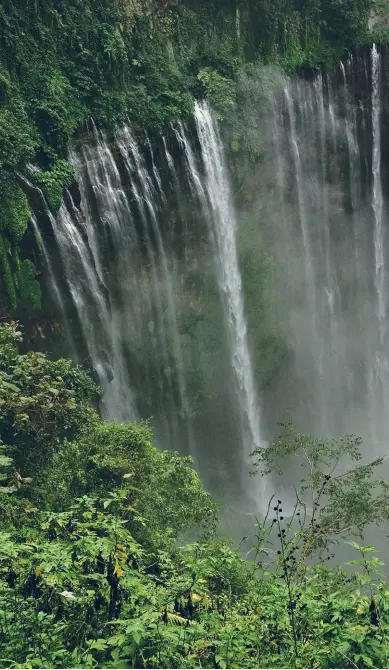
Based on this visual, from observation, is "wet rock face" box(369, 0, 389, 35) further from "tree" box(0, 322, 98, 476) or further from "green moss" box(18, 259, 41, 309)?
"tree" box(0, 322, 98, 476)

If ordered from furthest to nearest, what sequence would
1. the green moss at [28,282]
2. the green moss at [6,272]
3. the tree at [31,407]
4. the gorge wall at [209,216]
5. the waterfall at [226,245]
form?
1. the waterfall at [226,245]
2. the gorge wall at [209,216]
3. the green moss at [28,282]
4. the green moss at [6,272]
5. the tree at [31,407]

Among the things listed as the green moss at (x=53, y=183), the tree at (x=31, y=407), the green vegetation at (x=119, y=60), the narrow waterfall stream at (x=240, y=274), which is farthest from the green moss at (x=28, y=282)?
the tree at (x=31, y=407)

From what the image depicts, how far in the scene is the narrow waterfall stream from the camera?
23031mm

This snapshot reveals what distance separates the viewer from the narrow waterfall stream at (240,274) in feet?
75.6

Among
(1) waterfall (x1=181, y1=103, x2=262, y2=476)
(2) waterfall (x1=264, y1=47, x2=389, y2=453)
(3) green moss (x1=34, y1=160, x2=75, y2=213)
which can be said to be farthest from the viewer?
(2) waterfall (x1=264, y1=47, x2=389, y2=453)

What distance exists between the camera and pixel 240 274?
27.2 meters

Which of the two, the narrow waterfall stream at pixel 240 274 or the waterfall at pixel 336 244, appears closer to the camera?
the narrow waterfall stream at pixel 240 274

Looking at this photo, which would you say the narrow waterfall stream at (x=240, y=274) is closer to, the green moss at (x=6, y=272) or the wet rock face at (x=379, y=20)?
the wet rock face at (x=379, y=20)

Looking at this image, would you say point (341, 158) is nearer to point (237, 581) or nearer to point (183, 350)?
point (183, 350)

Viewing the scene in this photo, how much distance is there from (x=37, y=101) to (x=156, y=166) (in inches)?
158

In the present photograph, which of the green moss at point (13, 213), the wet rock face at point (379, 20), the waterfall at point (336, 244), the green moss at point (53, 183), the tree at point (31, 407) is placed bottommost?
the tree at point (31, 407)

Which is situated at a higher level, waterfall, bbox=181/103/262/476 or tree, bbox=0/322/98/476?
waterfall, bbox=181/103/262/476

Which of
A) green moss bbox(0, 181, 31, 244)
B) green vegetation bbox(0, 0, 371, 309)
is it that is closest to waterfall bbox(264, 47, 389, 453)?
green vegetation bbox(0, 0, 371, 309)

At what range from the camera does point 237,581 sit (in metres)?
10.8
